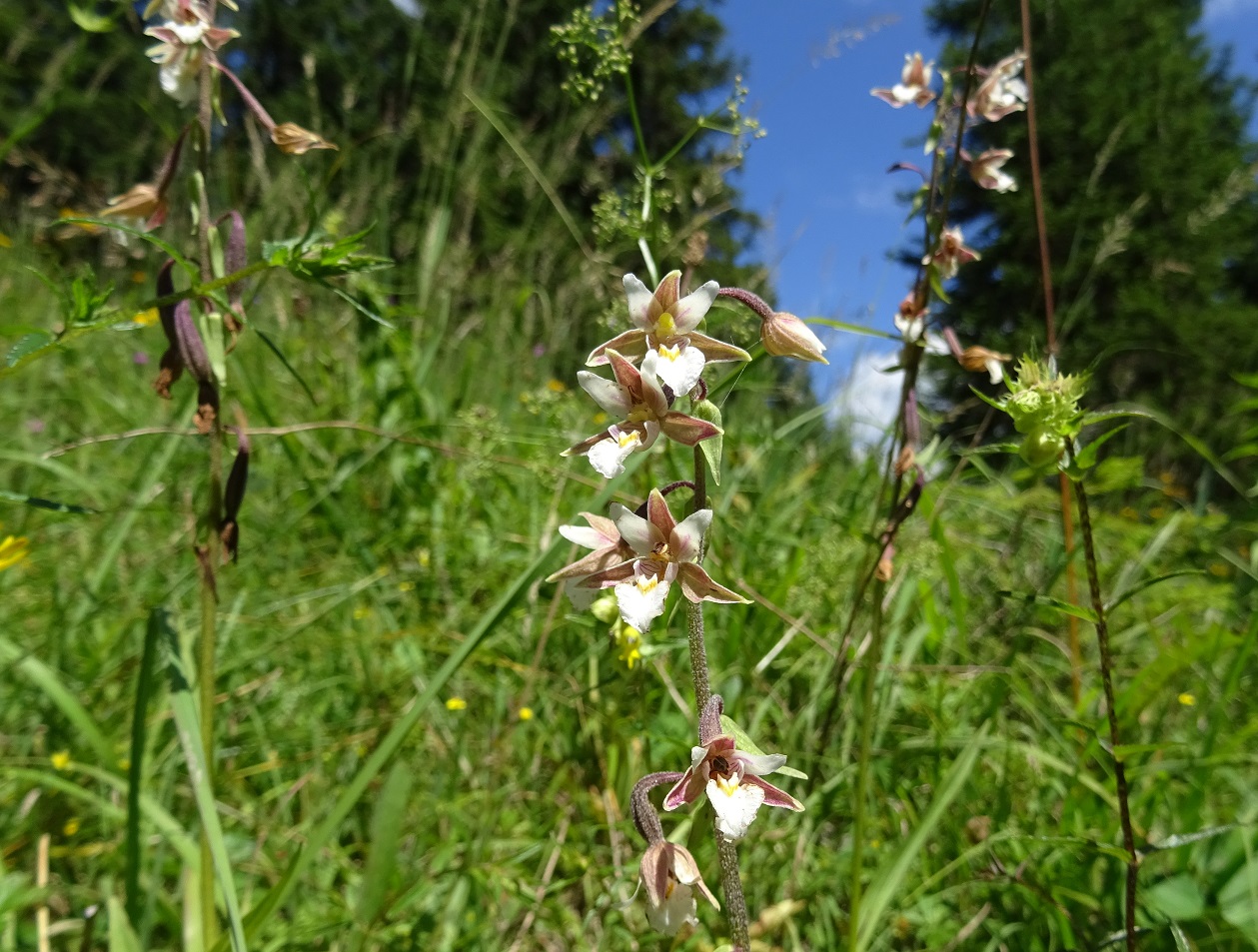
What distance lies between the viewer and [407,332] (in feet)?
10.5

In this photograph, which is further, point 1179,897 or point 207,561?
point 1179,897

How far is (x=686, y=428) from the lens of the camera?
0.96 meters

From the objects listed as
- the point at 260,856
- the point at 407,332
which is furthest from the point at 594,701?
the point at 407,332

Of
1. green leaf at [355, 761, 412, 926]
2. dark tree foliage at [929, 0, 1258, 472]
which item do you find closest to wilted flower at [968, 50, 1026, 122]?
green leaf at [355, 761, 412, 926]

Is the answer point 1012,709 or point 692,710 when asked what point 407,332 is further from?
point 1012,709

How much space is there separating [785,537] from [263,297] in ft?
10.4

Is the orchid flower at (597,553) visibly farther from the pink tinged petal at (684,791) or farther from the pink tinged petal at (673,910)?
the pink tinged petal at (673,910)

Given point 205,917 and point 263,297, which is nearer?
point 205,917

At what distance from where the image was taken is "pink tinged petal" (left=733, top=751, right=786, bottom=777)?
907mm

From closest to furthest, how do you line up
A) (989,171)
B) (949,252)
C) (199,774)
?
(199,774) < (949,252) < (989,171)

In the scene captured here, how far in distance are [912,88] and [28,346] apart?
1812 millimetres

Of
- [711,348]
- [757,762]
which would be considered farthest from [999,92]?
[757,762]

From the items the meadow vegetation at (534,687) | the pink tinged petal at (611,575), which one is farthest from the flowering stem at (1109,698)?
the pink tinged petal at (611,575)

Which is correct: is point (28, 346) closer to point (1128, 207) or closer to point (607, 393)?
point (607, 393)
